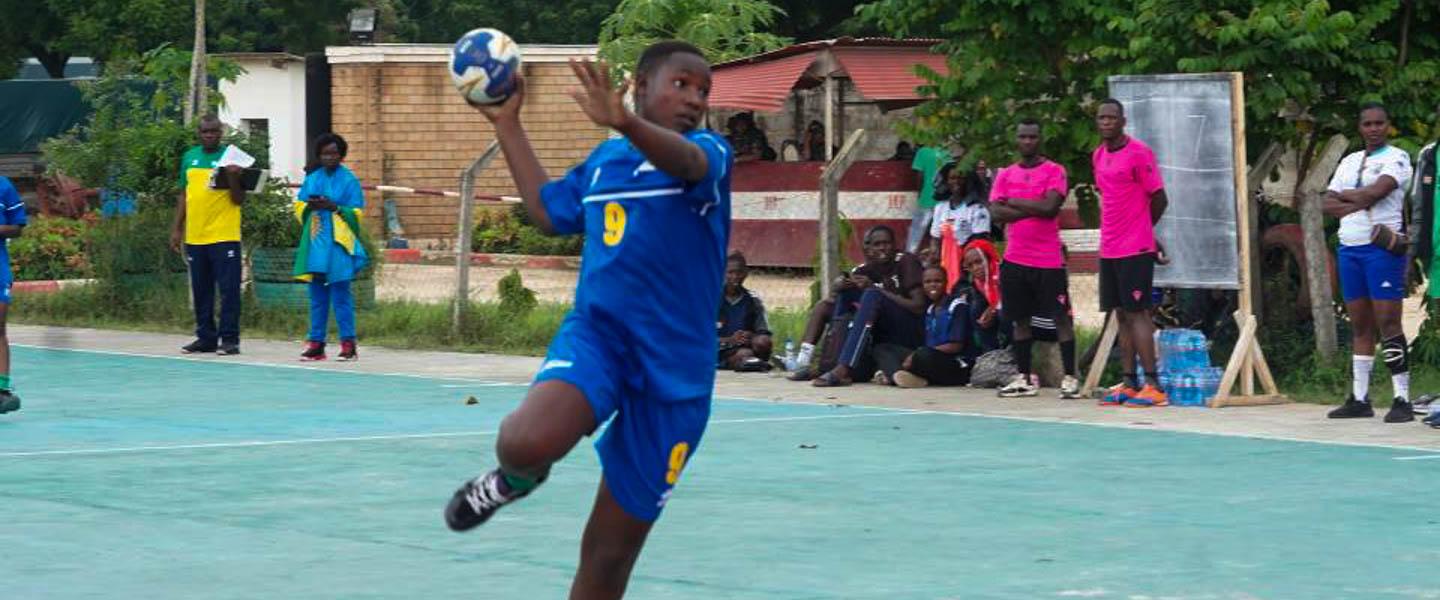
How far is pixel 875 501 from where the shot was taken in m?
10.4

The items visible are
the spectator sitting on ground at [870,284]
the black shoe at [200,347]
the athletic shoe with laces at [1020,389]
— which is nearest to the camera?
the athletic shoe with laces at [1020,389]

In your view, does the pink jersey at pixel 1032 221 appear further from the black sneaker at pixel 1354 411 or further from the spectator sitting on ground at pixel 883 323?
the black sneaker at pixel 1354 411

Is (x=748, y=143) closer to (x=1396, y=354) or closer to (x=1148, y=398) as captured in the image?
(x=1148, y=398)

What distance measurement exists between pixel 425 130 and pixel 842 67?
11.1 meters

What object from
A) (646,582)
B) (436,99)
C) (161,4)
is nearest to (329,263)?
(646,582)

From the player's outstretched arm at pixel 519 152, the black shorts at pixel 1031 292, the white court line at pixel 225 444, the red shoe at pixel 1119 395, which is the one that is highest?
the player's outstretched arm at pixel 519 152

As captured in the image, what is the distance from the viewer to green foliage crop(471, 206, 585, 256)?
3206cm

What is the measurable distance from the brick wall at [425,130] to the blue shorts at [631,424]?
29850 mm

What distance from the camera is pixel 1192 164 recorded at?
15211 mm

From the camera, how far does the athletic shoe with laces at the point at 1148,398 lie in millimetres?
14844

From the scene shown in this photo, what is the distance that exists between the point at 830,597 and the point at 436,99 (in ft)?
96.9

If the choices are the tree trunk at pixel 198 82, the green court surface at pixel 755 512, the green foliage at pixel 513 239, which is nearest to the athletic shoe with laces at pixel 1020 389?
the green court surface at pixel 755 512

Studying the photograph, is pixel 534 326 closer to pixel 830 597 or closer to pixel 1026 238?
pixel 1026 238

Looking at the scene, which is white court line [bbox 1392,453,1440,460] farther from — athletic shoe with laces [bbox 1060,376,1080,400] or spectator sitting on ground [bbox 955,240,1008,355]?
spectator sitting on ground [bbox 955,240,1008,355]
